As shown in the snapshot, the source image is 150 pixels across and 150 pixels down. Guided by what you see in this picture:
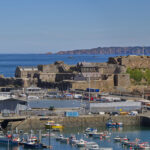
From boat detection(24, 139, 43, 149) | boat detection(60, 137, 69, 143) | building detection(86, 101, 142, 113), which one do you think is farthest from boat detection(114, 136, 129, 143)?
building detection(86, 101, 142, 113)

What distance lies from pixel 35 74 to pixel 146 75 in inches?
540

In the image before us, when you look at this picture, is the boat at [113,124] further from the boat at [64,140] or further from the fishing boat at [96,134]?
the boat at [64,140]

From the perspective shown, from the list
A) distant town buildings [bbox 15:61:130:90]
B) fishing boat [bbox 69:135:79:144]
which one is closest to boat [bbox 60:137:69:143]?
fishing boat [bbox 69:135:79:144]

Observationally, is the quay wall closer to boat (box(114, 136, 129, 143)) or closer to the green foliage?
boat (box(114, 136, 129, 143))

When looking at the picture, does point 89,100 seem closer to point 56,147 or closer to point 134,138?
point 134,138

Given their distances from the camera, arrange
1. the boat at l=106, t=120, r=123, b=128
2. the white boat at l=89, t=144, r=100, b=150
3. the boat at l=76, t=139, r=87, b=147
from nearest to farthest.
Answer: the white boat at l=89, t=144, r=100, b=150 → the boat at l=76, t=139, r=87, b=147 → the boat at l=106, t=120, r=123, b=128

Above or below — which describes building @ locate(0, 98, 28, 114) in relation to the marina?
above

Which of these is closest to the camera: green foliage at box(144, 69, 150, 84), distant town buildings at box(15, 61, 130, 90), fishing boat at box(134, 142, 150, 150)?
fishing boat at box(134, 142, 150, 150)

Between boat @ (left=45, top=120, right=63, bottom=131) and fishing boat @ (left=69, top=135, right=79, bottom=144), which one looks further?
boat @ (left=45, top=120, right=63, bottom=131)

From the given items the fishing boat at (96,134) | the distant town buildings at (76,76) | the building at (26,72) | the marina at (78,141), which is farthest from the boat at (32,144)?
the building at (26,72)

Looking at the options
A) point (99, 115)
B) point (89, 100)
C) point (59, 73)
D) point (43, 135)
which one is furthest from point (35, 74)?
point (43, 135)

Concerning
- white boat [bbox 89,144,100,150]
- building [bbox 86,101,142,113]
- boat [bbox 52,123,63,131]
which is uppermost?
building [bbox 86,101,142,113]

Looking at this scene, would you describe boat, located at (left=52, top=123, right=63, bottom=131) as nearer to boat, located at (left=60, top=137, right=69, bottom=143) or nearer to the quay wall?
the quay wall

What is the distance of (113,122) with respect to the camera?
53.3 metres
